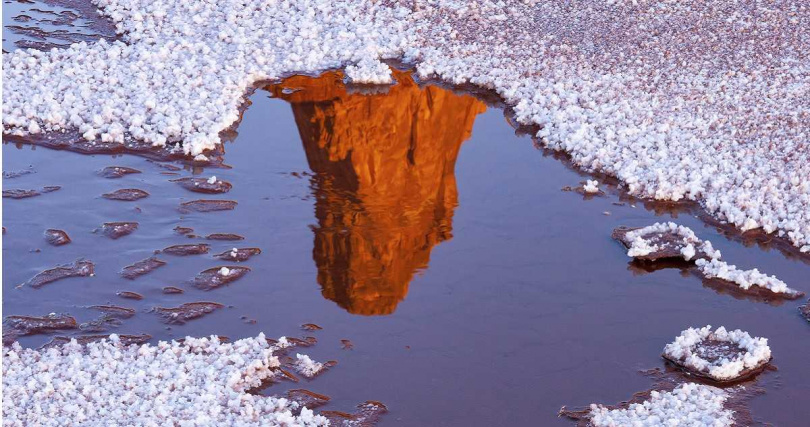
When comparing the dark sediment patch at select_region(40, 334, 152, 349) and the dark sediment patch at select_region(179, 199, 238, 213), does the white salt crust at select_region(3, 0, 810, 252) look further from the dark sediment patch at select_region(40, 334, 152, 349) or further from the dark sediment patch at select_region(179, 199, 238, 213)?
the dark sediment patch at select_region(40, 334, 152, 349)

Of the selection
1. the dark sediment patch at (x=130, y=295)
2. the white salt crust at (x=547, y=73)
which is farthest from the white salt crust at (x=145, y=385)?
the white salt crust at (x=547, y=73)

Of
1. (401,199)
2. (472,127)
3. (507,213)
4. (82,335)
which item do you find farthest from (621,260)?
(82,335)

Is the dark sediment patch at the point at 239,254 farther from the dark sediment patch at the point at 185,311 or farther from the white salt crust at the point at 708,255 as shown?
the white salt crust at the point at 708,255

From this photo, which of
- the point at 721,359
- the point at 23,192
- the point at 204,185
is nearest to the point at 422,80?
the point at 204,185

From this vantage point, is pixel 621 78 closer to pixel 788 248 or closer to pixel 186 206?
pixel 788 248

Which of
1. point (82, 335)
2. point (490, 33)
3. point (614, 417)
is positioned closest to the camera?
point (614, 417)

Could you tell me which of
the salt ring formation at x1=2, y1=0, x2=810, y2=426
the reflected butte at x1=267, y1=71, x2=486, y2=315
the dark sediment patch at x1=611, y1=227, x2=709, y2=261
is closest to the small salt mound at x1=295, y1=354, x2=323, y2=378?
the salt ring formation at x1=2, y1=0, x2=810, y2=426

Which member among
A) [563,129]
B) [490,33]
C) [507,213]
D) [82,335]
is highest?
[490,33]
